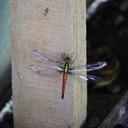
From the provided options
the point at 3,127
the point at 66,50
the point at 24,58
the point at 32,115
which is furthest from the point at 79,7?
the point at 3,127

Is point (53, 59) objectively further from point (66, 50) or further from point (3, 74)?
point (3, 74)

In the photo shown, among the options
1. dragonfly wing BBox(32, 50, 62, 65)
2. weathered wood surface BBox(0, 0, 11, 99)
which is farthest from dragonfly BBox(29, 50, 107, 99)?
weathered wood surface BBox(0, 0, 11, 99)

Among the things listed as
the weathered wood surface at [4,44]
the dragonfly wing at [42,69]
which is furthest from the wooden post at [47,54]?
the weathered wood surface at [4,44]

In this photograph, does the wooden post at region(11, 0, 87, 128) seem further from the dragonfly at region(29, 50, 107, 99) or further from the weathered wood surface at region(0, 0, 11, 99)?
the weathered wood surface at region(0, 0, 11, 99)

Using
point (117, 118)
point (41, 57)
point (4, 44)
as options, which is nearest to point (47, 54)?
point (41, 57)

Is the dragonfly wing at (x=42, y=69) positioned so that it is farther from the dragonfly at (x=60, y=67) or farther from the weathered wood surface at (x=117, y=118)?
the weathered wood surface at (x=117, y=118)
